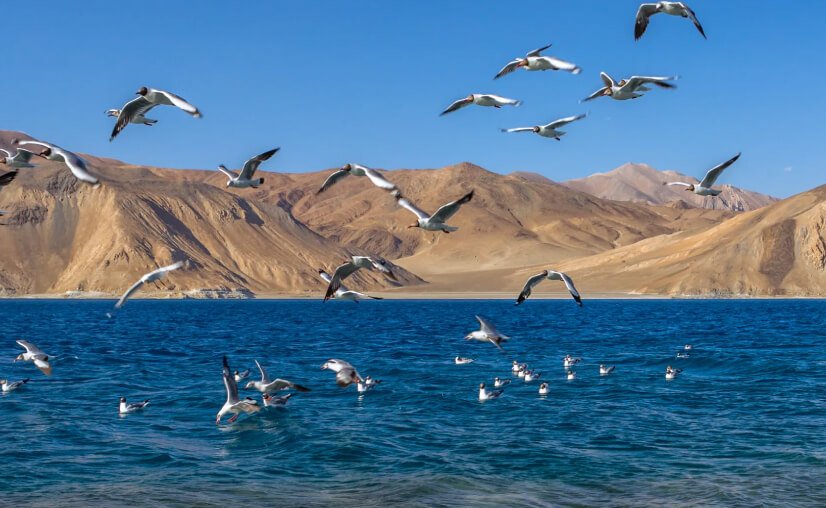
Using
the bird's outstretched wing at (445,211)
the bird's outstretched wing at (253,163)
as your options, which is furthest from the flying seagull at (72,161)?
the bird's outstretched wing at (445,211)

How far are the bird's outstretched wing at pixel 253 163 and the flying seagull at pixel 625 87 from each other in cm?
623

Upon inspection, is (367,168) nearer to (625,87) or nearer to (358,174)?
(358,174)

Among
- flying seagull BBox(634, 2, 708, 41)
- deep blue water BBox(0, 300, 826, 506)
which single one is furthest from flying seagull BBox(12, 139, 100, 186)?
flying seagull BBox(634, 2, 708, 41)

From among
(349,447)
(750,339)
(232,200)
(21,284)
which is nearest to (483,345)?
(750,339)

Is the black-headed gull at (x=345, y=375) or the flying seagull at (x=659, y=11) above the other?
the flying seagull at (x=659, y=11)

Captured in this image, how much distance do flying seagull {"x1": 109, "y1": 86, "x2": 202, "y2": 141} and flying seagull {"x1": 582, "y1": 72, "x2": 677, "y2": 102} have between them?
812 centimetres

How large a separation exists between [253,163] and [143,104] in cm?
334

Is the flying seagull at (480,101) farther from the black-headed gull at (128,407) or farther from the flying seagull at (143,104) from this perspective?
the black-headed gull at (128,407)

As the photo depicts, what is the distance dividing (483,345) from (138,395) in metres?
30.9

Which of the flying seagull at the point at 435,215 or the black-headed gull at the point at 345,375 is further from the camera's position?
the black-headed gull at the point at 345,375

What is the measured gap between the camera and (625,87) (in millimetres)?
18781

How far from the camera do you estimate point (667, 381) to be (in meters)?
39.4

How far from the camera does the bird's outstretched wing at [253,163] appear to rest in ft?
54.1

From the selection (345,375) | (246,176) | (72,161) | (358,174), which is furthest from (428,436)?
(72,161)
